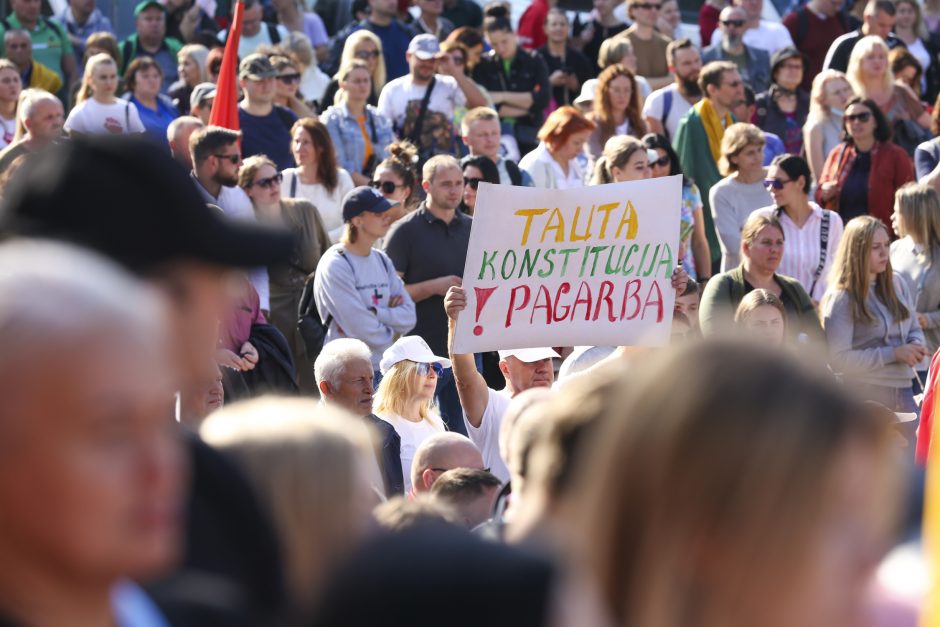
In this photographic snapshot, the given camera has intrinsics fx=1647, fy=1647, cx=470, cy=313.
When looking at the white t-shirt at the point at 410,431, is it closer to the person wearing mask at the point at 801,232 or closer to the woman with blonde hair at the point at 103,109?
the person wearing mask at the point at 801,232

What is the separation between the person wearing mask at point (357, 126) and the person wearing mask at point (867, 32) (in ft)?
14.6

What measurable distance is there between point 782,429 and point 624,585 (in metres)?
0.24

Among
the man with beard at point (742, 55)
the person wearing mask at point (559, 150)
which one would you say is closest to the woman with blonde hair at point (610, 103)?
the person wearing mask at point (559, 150)

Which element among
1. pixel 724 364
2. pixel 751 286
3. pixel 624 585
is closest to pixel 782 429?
pixel 724 364

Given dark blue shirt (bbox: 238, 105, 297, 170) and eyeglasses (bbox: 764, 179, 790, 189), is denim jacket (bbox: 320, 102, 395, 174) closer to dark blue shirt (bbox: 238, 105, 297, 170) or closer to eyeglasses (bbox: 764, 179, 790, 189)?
dark blue shirt (bbox: 238, 105, 297, 170)

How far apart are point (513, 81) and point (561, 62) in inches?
42.9

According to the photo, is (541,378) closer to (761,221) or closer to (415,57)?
(761,221)

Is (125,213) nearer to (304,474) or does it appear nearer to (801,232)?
(304,474)

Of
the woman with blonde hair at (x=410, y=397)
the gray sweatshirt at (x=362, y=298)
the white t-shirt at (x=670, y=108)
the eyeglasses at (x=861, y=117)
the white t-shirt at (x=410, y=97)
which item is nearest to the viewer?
the woman with blonde hair at (x=410, y=397)

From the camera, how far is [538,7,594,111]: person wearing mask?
13453mm

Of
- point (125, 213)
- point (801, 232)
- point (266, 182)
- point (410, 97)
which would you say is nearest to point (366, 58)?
point (410, 97)

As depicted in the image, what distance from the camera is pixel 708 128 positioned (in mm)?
11391

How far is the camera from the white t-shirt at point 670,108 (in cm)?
1200

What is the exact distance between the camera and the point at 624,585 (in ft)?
5.86
